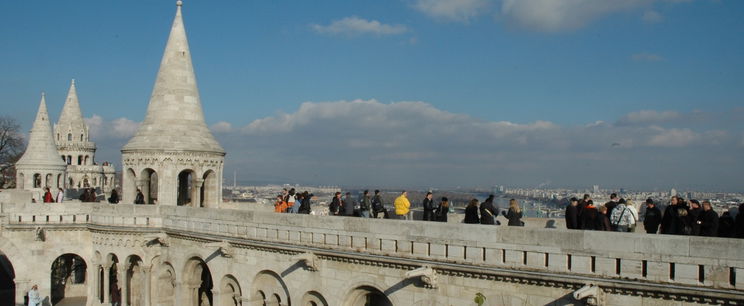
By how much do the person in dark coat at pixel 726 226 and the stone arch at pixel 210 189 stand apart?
14.7 m

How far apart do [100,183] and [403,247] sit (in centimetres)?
3997

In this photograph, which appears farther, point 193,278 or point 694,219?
point 193,278

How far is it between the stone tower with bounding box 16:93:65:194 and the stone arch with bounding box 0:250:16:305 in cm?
330

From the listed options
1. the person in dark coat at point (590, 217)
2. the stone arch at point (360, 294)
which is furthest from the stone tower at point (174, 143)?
the person in dark coat at point (590, 217)

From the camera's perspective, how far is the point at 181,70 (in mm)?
20688

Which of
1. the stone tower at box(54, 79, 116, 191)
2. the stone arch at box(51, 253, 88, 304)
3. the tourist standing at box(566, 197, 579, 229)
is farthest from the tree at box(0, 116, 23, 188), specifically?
the tourist standing at box(566, 197, 579, 229)

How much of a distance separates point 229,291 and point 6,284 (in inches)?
537

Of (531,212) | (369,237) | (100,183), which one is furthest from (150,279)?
(100,183)

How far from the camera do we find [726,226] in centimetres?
1034

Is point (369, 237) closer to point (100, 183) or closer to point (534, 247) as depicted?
point (534, 247)

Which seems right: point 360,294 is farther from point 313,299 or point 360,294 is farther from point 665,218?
point 665,218

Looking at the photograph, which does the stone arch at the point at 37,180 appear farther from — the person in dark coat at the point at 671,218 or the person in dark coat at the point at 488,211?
the person in dark coat at the point at 671,218

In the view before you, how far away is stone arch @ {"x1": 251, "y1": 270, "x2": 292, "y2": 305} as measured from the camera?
15.0 metres

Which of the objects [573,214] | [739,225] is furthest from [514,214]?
[739,225]
